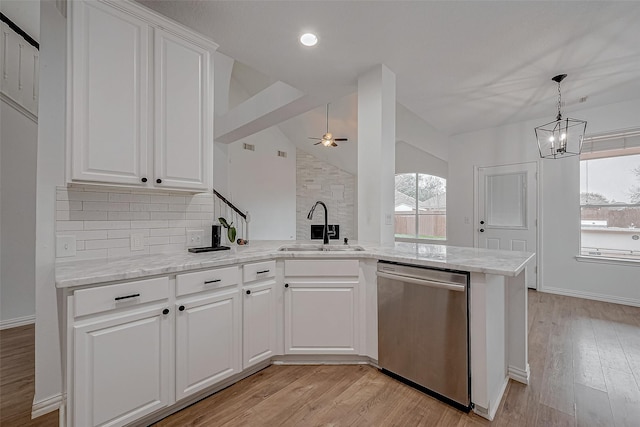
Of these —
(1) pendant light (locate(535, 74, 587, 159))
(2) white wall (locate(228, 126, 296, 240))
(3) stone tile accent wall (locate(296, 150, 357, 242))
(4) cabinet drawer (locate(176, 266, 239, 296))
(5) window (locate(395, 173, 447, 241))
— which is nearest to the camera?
(4) cabinet drawer (locate(176, 266, 239, 296))

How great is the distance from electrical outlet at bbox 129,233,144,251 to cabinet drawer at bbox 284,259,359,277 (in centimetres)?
104

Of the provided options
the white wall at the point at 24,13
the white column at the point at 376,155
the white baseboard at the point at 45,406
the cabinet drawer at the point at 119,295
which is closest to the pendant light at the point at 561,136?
the white column at the point at 376,155

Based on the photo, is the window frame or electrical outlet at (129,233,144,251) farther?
the window frame

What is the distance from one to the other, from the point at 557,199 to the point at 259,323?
15.5 feet

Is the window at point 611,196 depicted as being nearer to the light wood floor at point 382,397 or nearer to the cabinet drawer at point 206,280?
the light wood floor at point 382,397

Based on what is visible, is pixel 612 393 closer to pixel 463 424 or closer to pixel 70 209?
pixel 463 424

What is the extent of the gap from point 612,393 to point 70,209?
3.68m

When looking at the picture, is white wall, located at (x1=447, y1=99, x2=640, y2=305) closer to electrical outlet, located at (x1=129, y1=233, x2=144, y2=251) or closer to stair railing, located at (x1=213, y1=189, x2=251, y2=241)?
stair railing, located at (x1=213, y1=189, x2=251, y2=241)

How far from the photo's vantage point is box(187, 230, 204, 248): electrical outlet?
2.33 m

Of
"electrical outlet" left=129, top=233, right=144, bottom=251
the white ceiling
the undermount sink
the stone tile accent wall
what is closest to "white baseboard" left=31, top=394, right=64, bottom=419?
"electrical outlet" left=129, top=233, right=144, bottom=251

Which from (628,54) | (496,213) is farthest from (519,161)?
(628,54)

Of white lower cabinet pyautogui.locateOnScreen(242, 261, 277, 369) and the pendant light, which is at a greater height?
the pendant light

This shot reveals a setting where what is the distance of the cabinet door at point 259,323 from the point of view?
2.01 metres

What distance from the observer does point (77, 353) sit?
1.34 meters
